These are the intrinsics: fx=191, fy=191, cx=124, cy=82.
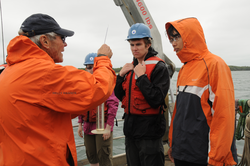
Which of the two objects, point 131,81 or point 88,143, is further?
point 88,143

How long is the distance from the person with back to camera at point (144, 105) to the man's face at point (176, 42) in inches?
10.4

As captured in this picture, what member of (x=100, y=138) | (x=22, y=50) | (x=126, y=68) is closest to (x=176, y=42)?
(x=126, y=68)

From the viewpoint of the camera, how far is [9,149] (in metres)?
1.29

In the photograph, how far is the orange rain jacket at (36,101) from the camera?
4.09ft

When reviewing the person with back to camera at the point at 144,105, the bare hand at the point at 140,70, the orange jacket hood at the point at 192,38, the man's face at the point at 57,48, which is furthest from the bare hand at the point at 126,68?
the man's face at the point at 57,48

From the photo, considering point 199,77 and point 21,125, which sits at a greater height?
point 199,77

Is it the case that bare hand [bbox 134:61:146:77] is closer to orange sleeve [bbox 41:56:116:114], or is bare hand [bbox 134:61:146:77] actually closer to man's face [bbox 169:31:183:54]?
man's face [bbox 169:31:183:54]

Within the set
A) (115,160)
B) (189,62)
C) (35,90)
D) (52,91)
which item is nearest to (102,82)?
(52,91)

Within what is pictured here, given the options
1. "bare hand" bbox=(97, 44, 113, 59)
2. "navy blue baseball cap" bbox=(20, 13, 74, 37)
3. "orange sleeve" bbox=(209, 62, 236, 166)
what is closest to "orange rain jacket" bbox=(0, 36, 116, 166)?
"navy blue baseball cap" bbox=(20, 13, 74, 37)

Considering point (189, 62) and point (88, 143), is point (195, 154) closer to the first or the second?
point (189, 62)

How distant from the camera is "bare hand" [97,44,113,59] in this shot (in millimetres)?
1775

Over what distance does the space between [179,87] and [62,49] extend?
1.24 meters

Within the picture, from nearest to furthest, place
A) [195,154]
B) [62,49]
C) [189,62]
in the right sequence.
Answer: [62,49], [195,154], [189,62]

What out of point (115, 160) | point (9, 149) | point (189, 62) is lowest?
point (115, 160)
